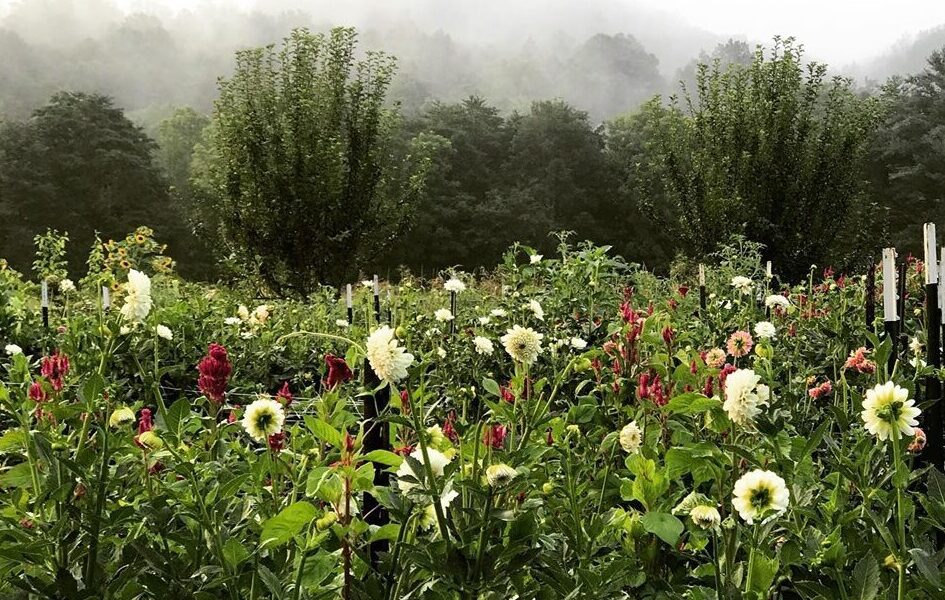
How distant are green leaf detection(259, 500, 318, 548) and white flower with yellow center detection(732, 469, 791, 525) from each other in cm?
51

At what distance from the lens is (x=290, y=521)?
958mm

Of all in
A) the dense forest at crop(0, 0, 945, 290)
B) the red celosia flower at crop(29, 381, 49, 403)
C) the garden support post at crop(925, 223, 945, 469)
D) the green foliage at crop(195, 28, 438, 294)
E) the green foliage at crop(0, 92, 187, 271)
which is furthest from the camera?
the green foliage at crop(0, 92, 187, 271)

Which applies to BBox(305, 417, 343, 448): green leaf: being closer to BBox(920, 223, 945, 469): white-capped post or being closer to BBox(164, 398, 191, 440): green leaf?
BBox(164, 398, 191, 440): green leaf

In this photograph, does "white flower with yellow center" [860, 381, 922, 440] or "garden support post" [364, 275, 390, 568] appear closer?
"white flower with yellow center" [860, 381, 922, 440]

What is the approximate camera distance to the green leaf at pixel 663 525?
3.71ft

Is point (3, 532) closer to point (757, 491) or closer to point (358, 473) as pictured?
point (358, 473)

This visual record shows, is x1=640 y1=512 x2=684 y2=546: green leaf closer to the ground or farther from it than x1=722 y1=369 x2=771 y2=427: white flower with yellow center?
closer to the ground

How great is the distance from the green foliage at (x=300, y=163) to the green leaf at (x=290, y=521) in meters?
9.29

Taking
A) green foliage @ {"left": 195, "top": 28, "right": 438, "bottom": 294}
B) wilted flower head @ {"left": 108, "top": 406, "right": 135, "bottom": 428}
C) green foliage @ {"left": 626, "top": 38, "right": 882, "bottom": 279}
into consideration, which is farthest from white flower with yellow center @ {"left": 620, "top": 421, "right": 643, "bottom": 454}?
green foliage @ {"left": 626, "top": 38, "right": 882, "bottom": 279}

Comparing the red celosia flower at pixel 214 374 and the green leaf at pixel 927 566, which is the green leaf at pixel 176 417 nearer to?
the red celosia flower at pixel 214 374

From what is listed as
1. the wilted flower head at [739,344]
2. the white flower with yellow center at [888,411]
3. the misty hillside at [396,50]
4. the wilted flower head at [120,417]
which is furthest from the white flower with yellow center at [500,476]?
the misty hillside at [396,50]

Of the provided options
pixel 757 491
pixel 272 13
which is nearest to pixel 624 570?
pixel 757 491

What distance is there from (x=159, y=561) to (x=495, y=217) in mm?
30266

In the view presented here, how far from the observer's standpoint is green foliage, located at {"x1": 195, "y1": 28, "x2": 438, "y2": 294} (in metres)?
10.0
